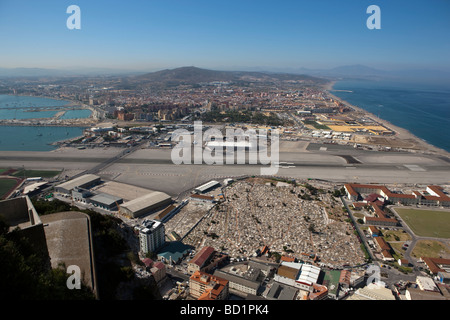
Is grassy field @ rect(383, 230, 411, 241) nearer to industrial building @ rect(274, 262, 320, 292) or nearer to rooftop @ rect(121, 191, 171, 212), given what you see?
industrial building @ rect(274, 262, 320, 292)

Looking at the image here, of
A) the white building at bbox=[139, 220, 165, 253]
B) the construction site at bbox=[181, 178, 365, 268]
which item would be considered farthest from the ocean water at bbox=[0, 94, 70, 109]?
the white building at bbox=[139, 220, 165, 253]

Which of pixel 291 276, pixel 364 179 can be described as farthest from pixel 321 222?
pixel 364 179

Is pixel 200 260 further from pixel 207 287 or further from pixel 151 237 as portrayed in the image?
pixel 151 237

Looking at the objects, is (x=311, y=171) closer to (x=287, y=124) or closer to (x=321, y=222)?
(x=321, y=222)

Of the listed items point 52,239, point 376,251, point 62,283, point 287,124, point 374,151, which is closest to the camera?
point 62,283

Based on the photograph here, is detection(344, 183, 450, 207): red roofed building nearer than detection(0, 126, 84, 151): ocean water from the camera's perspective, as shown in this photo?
Yes
